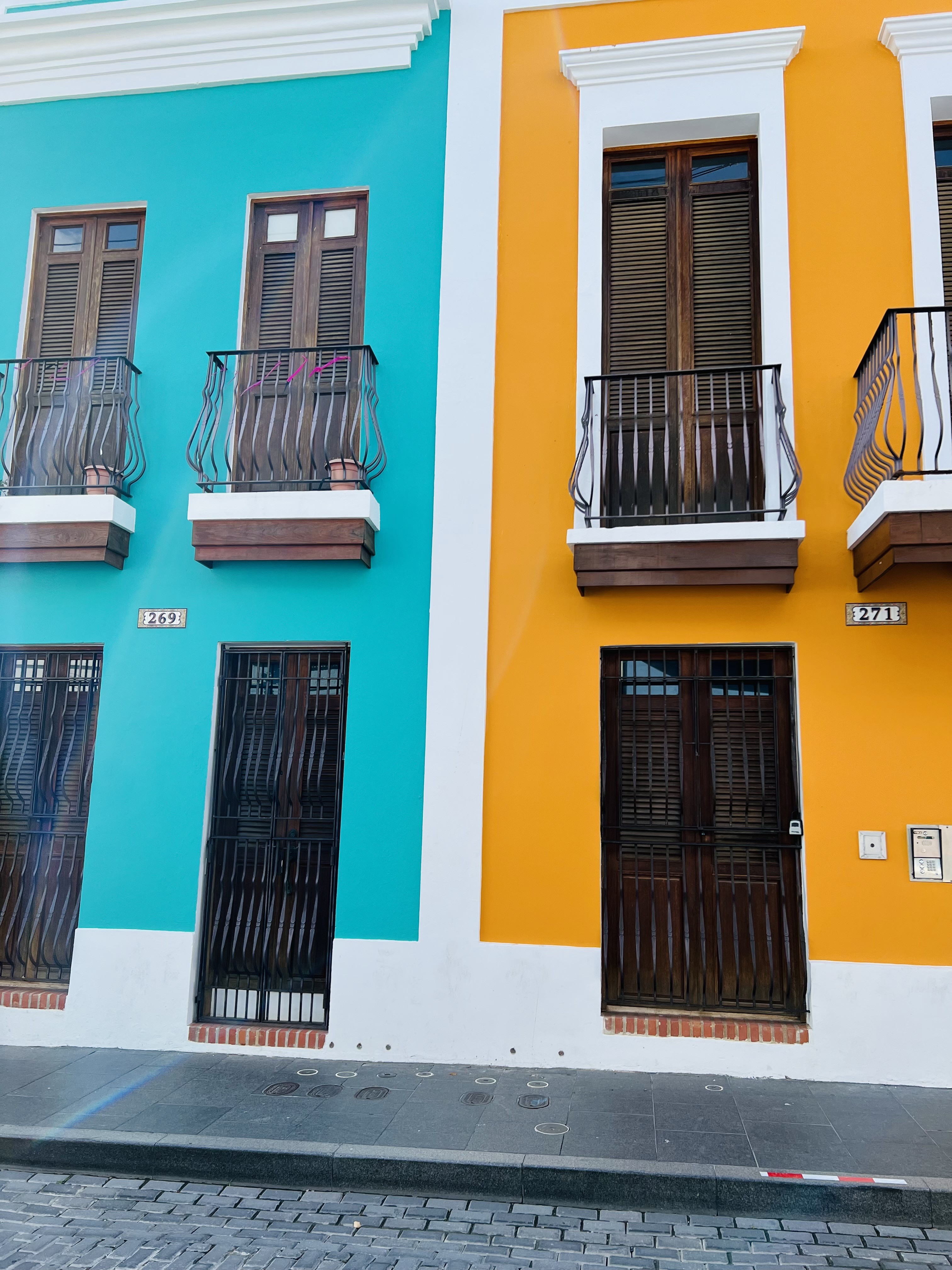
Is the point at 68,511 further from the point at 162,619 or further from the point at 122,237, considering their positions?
the point at 122,237

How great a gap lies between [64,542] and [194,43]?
14.0 feet

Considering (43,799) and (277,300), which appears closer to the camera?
(43,799)

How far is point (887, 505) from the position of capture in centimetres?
534

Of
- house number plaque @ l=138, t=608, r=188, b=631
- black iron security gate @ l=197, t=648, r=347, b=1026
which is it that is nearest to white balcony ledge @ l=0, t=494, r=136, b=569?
house number plaque @ l=138, t=608, r=188, b=631

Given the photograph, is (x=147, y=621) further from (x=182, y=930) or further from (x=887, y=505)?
(x=887, y=505)

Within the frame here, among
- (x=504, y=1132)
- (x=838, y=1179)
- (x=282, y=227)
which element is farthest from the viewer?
(x=282, y=227)

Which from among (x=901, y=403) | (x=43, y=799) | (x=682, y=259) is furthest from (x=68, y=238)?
(x=901, y=403)

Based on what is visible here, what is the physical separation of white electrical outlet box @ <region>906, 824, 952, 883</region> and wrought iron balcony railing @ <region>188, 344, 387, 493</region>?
4495 millimetres

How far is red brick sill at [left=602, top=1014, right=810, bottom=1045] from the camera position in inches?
225

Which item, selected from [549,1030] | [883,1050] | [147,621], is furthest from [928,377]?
[147,621]

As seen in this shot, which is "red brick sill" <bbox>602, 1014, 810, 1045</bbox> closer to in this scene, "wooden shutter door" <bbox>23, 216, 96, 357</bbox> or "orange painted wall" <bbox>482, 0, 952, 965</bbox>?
"orange painted wall" <bbox>482, 0, 952, 965</bbox>

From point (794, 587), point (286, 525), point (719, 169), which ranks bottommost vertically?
point (794, 587)

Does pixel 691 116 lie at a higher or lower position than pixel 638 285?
higher

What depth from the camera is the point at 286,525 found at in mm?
6551
